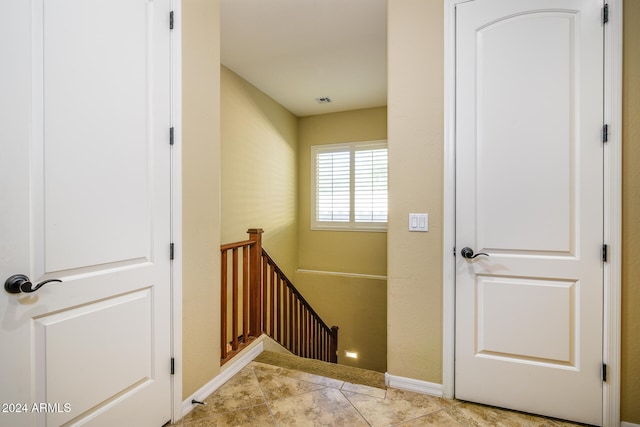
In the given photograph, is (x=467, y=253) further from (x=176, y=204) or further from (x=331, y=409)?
(x=176, y=204)

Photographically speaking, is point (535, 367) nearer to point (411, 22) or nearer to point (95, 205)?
point (411, 22)

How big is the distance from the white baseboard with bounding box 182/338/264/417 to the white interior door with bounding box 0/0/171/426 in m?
0.18

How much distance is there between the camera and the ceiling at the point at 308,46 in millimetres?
2549

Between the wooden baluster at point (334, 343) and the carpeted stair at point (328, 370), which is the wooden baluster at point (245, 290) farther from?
the wooden baluster at point (334, 343)

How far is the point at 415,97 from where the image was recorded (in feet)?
6.60

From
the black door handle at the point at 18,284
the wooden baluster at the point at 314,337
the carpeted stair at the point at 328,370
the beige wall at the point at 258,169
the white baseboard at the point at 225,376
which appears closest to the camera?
the black door handle at the point at 18,284

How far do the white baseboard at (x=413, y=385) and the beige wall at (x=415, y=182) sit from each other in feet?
0.11

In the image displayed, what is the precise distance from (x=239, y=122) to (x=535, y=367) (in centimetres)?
363

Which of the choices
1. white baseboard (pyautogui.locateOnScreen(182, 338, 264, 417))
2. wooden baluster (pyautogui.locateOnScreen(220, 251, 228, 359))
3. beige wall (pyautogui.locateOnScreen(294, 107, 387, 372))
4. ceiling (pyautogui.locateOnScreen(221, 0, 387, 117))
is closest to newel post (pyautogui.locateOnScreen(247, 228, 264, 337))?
white baseboard (pyautogui.locateOnScreen(182, 338, 264, 417))

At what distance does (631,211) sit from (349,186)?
3740 mm

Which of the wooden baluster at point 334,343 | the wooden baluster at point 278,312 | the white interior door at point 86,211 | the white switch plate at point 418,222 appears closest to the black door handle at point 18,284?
the white interior door at point 86,211

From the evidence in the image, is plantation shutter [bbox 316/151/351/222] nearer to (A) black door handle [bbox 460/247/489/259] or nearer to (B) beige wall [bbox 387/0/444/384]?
(B) beige wall [bbox 387/0/444/384]

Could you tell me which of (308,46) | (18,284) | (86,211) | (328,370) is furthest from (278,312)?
(308,46)

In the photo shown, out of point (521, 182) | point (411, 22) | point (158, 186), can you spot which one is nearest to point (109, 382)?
point (158, 186)
